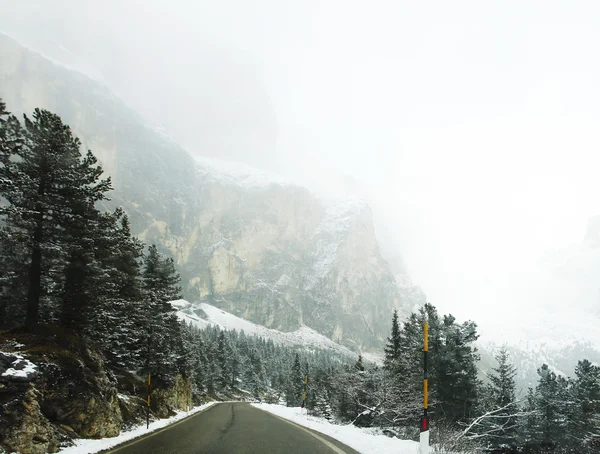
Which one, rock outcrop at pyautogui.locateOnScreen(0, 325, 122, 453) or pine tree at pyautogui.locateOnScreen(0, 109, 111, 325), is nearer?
rock outcrop at pyautogui.locateOnScreen(0, 325, 122, 453)

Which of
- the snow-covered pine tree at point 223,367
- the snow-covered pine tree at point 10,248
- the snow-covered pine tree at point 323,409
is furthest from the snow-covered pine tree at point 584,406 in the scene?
the snow-covered pine tree at point 223,367

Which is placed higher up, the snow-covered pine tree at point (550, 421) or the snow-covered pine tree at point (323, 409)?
the snow-covered pine tree at point (550, 421)

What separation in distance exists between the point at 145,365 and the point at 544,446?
33.8 meters

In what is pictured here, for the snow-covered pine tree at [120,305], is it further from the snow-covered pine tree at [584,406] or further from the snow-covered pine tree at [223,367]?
the snow-covered pine tree at [223,367]

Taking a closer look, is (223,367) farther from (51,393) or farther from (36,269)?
(51,393)

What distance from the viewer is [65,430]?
9.91 m

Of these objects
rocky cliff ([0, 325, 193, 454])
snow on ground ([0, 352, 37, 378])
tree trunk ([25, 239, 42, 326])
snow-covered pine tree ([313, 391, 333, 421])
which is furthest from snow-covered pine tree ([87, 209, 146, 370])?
snow-covered pine tree ([313, 391, 333, 421])

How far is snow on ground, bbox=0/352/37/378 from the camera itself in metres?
8.47

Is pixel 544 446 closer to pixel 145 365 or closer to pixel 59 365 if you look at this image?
pixel 145 365

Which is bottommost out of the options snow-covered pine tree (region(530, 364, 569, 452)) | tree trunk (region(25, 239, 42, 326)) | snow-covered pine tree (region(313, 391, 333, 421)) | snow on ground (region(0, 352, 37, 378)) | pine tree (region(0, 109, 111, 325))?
snow-covered pine tree (region(313, 391, 333, 421))

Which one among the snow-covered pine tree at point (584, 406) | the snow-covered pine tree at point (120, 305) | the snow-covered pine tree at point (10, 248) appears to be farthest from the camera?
the snow-covered pine tree at point (584, 406)

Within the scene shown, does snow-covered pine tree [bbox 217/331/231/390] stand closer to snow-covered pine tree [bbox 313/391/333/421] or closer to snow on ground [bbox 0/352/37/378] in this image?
snow-covered pine tree [bbox 313/391/333/421]

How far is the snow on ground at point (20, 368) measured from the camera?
27.8 feet

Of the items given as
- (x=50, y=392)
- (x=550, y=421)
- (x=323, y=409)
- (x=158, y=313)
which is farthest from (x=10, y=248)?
(x=323, y=409)
